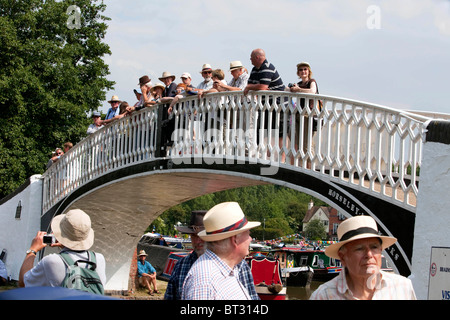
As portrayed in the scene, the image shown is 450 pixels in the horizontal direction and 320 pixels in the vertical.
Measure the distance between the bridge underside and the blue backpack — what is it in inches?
175

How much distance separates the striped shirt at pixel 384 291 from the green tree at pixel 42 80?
22829mm

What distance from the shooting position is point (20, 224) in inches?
776

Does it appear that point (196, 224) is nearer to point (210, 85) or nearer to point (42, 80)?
point (210, 85)

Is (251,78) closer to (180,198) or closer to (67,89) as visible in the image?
(180,198)

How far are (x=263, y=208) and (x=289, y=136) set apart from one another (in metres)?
102

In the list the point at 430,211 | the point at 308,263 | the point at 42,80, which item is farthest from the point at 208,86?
the point at 308,263

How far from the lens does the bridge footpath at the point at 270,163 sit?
781 centimetres

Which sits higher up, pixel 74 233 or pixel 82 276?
pixel 74 233

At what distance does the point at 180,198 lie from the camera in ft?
57.0

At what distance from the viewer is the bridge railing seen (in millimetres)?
8414

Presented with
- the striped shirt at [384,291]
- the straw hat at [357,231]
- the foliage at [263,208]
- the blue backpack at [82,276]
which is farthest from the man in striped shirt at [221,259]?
the foliage at [263,208]

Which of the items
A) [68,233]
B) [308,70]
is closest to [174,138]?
[308,70]

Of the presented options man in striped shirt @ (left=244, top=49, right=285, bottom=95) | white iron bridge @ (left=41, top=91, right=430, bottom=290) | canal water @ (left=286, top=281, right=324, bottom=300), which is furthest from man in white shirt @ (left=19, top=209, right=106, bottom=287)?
canal water @ (left=286, top=281, right=324, bottom=300)

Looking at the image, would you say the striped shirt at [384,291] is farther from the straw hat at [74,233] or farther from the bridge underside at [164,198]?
the bridge underside at [164,198]
